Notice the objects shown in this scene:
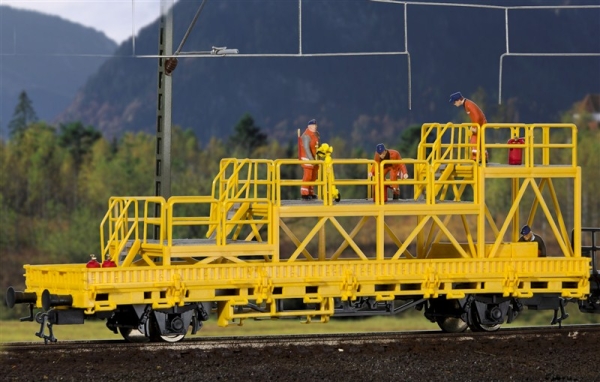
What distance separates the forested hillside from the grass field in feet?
164

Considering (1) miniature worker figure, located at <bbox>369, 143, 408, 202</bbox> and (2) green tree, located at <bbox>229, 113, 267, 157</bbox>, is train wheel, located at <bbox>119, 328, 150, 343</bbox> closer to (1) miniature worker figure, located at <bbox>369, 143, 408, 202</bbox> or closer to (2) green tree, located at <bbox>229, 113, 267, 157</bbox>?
(1) miniature worker figure, located at <bbox>369, 143, 408, 202</bbox>

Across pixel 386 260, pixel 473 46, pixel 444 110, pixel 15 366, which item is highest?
pixel 473 46

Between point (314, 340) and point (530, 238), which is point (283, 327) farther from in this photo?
point (314, 340)

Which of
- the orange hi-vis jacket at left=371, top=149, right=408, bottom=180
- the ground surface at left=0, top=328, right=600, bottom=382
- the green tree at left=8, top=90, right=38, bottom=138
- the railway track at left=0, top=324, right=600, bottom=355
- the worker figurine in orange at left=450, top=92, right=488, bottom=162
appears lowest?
the ground surface at left=0, top=328, right=600, bottom=382

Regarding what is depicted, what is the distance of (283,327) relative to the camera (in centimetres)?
5566

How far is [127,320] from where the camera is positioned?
19.6 m

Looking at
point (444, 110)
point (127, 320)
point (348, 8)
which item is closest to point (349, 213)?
point (127, 320)

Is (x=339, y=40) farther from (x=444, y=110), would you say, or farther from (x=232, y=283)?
(x=232, y=283)

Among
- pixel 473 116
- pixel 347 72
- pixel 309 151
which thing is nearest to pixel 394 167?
pixel 473 116

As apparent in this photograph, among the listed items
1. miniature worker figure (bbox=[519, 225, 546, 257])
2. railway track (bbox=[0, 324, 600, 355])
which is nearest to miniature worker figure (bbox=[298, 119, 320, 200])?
railway track (bbox=[0, 324, 600, 355])

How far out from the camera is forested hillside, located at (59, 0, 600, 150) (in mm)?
116188

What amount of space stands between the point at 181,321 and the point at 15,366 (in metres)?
3.24

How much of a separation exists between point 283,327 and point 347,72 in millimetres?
76945

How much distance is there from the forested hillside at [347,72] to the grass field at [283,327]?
49887mm
